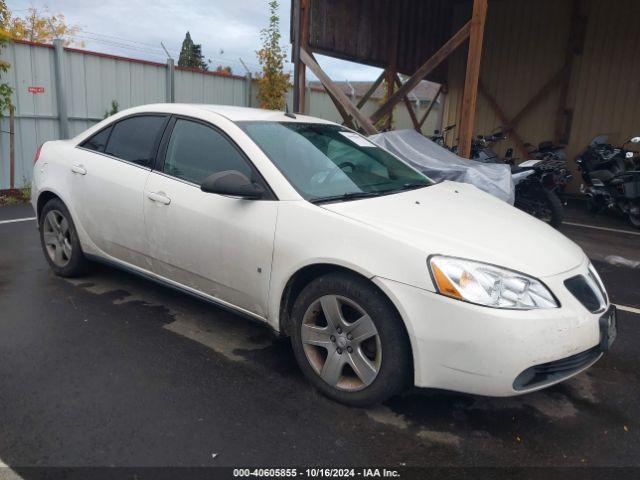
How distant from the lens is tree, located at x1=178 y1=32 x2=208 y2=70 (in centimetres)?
2648

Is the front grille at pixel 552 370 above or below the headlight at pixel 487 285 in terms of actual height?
below

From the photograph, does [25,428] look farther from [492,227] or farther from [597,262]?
[597,262]

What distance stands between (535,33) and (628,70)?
213 centimetres

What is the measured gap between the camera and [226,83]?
47.2 feet

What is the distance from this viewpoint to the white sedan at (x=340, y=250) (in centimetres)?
250

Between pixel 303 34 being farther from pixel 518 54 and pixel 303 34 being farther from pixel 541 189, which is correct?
pixel 518 54

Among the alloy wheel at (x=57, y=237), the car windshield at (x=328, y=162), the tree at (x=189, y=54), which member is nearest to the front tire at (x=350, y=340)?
the car windshield at (x=328, y=162)

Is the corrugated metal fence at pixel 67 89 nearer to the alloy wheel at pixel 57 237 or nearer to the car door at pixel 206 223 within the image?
Result: the alloy wheel at pixel 57 237

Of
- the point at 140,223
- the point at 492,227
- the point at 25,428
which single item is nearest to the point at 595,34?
the point at 492,227

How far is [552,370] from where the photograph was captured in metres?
2.56

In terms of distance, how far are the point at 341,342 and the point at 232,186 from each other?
1.07 metres

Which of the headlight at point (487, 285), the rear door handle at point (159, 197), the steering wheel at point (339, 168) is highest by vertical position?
the steering wheel at point (339, 168)

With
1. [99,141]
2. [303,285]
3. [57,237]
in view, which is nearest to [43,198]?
[57,237]

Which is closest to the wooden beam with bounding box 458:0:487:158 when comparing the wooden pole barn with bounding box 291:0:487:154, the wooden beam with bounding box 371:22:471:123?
the wooden pole barn with bounding box 291:0:487:154
